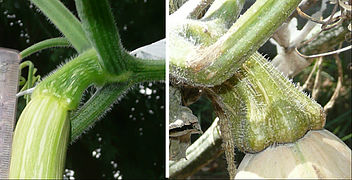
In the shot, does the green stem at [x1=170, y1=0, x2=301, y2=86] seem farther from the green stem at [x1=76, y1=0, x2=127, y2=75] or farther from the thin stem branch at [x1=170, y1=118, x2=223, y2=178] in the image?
the thin stem branch at [x1=170, y1=118, x2=223, y2=178]

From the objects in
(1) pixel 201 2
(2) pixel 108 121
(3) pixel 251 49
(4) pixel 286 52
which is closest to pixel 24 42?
(2) pixel 108 121

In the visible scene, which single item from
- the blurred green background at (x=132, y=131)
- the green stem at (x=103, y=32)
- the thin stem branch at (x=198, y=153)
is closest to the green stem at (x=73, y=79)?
the green stem at (x=103, y=32)

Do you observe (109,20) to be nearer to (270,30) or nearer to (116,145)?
(270,30)

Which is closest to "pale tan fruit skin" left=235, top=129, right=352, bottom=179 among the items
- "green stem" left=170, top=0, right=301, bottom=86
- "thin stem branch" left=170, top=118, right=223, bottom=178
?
"green stem" left=170, top=0, right=301, bottom=86

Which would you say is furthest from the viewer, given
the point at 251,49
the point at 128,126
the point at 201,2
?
the point at 128,126

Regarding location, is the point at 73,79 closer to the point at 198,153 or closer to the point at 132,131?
the point at 198,153

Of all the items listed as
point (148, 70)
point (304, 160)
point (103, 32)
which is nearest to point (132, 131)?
point (148, 70)

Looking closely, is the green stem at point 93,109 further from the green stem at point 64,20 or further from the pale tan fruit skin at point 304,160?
the pale tan fruit skin at point 304,160
